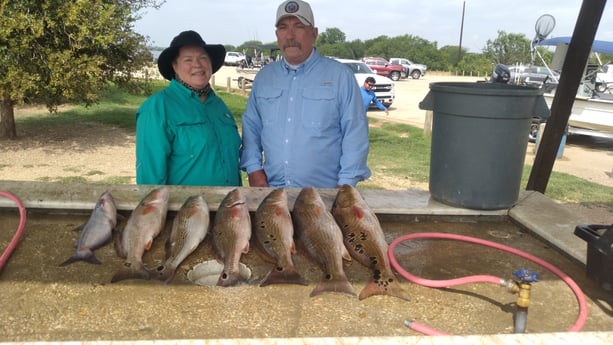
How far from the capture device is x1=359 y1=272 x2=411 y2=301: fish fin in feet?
6.96

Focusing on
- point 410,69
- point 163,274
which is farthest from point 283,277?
point 410,69

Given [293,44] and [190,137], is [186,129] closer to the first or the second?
[190,137]

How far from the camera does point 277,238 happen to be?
250cm

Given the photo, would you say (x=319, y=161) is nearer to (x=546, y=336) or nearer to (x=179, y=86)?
(x=179, y=86)

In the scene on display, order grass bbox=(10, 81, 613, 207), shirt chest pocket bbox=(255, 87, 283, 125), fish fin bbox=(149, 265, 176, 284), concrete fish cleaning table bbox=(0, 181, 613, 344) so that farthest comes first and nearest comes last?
1. grass bbox=(10, 81, 613, 207)
2. shirt chest pocket bbox=(255, 87, 283, 125)
3. fish fin bbox=(149, 265, 176, 284)
4. concrete fish cleaning table bbox=(0, 181, 613, 344)

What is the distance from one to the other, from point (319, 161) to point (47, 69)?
7.87 metres

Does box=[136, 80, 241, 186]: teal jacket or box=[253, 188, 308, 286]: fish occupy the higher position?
box=[136, 80, 241, 186]: teal jacket

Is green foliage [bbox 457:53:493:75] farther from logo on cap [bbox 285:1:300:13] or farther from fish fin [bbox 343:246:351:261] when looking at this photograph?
fish fin [bbox 343:246:351:261]

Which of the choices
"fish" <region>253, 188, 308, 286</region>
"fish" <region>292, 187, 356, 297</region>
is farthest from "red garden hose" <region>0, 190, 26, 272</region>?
"fish" <region>292, 187, 356, 297</region>

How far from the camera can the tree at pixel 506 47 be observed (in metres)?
49.9

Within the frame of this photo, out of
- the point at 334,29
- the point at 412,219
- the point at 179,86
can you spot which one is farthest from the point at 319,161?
the point at 334,29

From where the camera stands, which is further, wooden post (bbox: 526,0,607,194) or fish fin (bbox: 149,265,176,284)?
wooden post (bbox: 526,0,607,194)

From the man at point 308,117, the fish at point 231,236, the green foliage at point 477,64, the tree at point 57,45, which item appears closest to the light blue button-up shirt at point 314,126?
the man at point 308,117

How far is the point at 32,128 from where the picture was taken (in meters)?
13.0
